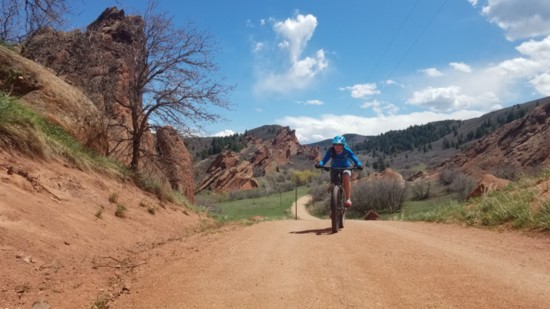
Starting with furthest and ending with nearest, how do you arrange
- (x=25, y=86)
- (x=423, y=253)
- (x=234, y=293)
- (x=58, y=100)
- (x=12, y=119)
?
(x=58, y=100) → (x=25, y=86) → (x=12, y=119) → (x=423, y=253) → (x=234, y=293)

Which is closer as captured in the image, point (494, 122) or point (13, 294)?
point (13, 294)

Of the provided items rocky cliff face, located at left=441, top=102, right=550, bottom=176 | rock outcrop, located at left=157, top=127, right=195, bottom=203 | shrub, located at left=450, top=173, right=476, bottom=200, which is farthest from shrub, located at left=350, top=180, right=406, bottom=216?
rock outcrop, located at left=157, top=127, right=195, bottom=203

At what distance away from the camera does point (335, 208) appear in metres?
9.05

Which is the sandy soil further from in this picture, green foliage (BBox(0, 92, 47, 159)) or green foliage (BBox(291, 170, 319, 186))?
green foliage (BBox(291, 170, 319, 186))

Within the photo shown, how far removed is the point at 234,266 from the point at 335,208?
411 centimetres

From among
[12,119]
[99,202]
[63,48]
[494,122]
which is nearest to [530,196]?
[99,202]

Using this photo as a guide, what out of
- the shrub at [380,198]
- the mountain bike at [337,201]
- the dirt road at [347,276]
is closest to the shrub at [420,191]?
the shrub at [380,198]

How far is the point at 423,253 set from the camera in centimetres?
591

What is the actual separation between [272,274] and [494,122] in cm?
18079

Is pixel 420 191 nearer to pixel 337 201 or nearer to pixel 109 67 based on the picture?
pixel 109 67

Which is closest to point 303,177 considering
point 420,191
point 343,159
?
point 420,191

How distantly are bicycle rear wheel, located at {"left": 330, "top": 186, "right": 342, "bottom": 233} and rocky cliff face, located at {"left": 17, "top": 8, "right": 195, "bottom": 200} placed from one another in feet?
26.8

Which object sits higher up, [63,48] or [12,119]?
[63,48]

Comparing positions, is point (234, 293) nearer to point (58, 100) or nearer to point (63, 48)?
point (58, 100)
